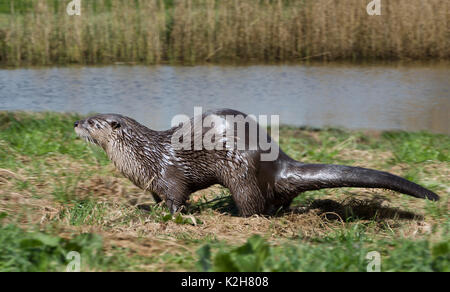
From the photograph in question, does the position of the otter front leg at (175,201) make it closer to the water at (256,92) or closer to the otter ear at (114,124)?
the otter ear at (114,124)

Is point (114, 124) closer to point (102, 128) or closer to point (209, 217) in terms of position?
point (102, 128)

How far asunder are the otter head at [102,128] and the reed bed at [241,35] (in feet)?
13.7

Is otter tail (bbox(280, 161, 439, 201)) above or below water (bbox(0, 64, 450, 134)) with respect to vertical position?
below

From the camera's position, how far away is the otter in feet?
12.3

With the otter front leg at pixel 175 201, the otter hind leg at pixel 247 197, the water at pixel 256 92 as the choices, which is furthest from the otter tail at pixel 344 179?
the water at pixel 256 92

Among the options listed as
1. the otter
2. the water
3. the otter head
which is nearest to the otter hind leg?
the otter

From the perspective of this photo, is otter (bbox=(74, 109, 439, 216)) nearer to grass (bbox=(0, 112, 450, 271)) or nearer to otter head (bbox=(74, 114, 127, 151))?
otter head (bbox=(74, 114, 127, 151))

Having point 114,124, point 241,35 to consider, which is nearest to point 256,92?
point 241,35

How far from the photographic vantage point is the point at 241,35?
27.4ft

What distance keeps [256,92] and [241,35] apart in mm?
1414

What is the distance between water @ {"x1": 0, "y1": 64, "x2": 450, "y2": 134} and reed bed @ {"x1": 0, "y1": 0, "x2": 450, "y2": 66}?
0.29m

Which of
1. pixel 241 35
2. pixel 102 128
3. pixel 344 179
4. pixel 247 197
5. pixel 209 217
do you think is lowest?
pixel 209 217
